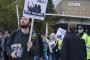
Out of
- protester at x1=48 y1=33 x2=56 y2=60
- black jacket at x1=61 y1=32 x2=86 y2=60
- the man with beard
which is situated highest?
the man with beard

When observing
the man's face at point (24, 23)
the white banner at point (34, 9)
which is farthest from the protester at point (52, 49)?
the man's face at point (24, 23)

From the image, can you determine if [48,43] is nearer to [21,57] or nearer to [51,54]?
[51,54]

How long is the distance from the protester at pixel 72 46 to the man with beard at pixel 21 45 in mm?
1782

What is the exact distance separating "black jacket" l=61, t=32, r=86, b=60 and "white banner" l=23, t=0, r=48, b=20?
1.54 m

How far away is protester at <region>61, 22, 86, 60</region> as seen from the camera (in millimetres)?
10797

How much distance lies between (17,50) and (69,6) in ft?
298

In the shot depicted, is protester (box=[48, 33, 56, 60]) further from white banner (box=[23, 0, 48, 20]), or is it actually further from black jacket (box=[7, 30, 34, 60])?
black jacket (box=[7, 30, 34, 60])

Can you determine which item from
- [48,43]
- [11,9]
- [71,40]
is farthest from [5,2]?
[71,40]

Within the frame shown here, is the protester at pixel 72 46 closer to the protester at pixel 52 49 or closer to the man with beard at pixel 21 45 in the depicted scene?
the man with beard at pixel 21 45

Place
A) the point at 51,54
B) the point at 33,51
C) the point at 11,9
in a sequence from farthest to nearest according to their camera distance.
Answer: the point at 11,9, the point at 51,54, the point at 33,51

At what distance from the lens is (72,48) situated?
432 inches

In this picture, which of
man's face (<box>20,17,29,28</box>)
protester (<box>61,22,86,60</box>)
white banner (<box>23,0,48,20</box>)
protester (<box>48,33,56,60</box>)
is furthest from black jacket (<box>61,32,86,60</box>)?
protester (<box>48,33,56,60</box>)

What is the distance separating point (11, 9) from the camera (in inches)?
2189

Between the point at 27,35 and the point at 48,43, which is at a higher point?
the point at 27,35
